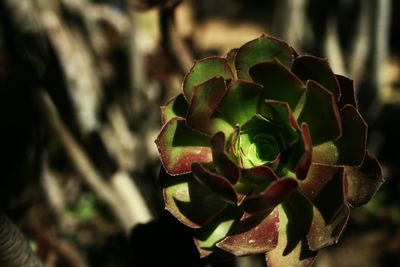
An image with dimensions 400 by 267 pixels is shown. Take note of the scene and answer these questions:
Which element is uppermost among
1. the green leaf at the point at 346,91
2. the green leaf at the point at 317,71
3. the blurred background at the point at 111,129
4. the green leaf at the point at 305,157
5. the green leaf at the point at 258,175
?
the green leaf at the point at 317,71

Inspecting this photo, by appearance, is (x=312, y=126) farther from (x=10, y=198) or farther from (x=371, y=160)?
(x=10, y=198)

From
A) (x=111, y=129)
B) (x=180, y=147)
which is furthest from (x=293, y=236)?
(x=111, y=129)

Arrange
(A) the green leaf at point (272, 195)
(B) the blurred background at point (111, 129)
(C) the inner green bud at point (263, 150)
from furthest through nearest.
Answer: (B) the blurred background at point (111, 129), (C) the inner green bud at point (263, 150), (A) the green leaf at point (272, 195)

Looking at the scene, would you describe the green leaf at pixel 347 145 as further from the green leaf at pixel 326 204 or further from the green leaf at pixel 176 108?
the green leaf at pixel 176 108

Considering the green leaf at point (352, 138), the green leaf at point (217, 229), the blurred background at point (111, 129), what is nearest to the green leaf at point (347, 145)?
the green leaf at point (352, 138)

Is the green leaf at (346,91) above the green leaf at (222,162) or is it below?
above

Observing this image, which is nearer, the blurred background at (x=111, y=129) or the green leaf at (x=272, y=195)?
the green leaf at (x=272, y=195)

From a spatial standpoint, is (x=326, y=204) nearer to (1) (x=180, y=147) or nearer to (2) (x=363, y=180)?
(2) (x=363, y=180)
